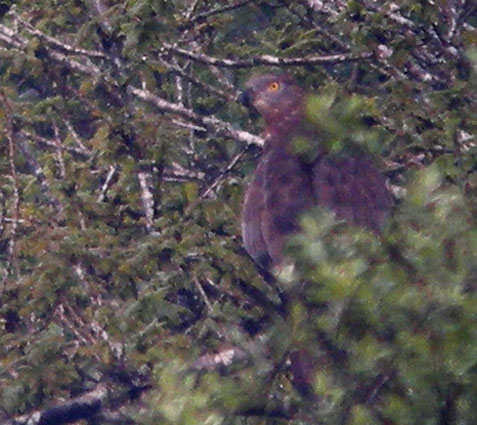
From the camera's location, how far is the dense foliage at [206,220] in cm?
250

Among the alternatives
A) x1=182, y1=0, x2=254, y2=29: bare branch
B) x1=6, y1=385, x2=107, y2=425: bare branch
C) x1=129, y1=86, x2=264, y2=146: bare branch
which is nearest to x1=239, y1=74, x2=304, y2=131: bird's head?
x1=129, y1=86, x2=264, y2=146: bare branch

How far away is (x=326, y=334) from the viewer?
2.55 meters

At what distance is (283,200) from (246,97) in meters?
0.86

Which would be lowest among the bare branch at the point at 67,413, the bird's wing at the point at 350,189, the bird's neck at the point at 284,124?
the bare branch at the point at 67,413

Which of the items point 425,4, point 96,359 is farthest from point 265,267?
point 425,4

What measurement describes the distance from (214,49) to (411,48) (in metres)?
1.24

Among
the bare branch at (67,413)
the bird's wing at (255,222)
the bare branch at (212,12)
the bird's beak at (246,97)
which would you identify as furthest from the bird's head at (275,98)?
the bare branch at (67,413)

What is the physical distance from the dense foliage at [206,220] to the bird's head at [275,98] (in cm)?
9

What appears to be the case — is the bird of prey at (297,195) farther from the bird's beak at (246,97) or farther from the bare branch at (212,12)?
the bare branch at (212,12)

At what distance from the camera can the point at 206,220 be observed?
4566 mm

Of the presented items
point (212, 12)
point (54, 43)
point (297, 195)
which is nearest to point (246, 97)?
point (212, 12)

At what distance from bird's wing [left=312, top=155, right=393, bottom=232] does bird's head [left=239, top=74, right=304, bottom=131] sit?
728 millimetres

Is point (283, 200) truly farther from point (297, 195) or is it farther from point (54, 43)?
point (54, 43)

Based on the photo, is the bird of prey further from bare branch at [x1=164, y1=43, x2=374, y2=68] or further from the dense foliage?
bare branch at [x1=164, y1=43, x2=374, y2=68]
